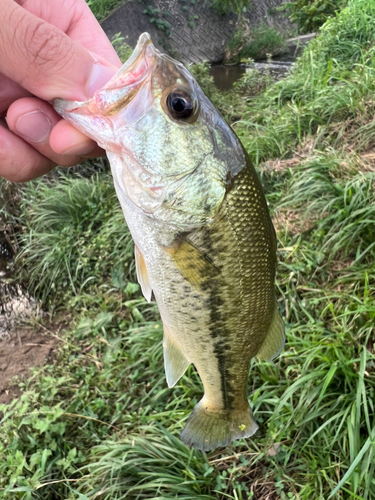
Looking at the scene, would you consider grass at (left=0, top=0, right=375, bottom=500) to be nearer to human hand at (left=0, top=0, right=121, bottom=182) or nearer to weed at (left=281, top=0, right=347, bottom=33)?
human hand at (left=0, top=0, right=121, bottom=182)

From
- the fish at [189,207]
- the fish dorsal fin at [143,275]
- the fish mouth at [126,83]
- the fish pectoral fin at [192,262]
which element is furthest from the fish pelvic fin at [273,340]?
the fish mouth at [126,83]

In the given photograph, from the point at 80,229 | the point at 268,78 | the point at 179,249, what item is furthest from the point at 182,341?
the point at 268,78

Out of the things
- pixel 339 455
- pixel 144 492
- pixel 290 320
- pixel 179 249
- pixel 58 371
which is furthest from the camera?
pixel 58 371

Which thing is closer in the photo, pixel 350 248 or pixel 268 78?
pixel 350 248

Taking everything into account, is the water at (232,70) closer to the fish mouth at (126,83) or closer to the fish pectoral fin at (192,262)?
the fish mouth at (126,83)

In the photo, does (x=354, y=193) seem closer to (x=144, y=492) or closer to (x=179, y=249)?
(x=179, y=249)

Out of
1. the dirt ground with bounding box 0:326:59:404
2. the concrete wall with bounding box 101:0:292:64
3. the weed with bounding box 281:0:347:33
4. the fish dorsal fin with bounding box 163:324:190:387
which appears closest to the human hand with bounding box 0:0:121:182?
the fish dorsal fin with bounding box 163:324:190:387
